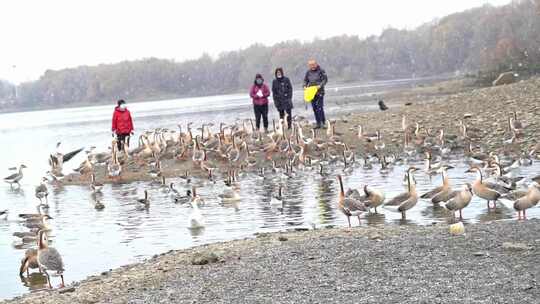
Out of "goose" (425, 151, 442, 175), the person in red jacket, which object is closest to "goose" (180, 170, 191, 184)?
the person in red jacket

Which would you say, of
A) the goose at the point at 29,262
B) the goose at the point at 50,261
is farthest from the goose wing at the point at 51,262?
the goose at the point at 29,262

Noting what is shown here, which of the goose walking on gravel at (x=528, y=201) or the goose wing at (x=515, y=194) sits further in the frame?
the goose wing at (x=515, y=194)

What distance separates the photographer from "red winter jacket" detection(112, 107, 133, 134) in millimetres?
22667

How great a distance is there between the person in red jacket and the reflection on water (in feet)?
8.55

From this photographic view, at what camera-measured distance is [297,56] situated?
13550 cm

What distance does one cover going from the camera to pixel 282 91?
74.6 ft

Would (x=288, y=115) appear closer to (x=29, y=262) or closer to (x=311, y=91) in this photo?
(x=311, y=91)

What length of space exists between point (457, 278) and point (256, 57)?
136 meters

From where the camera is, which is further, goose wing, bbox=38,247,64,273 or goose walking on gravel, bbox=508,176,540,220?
goose walking on gravel, bbox=508,176,540,220

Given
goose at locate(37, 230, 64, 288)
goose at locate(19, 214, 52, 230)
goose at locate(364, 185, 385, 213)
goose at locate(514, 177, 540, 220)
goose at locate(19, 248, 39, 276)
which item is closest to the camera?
goose at locate(37, 230, 64, 288)

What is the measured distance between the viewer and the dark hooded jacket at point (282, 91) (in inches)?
891

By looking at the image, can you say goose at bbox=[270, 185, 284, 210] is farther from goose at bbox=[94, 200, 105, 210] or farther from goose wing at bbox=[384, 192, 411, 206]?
goose at bbox=[94, 200, 105, 210]

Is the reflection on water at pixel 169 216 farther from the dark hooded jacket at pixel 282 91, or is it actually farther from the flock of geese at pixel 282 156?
the dark hooded jacket at pixel 282 91

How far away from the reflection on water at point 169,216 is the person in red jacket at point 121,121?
8.55 feet
